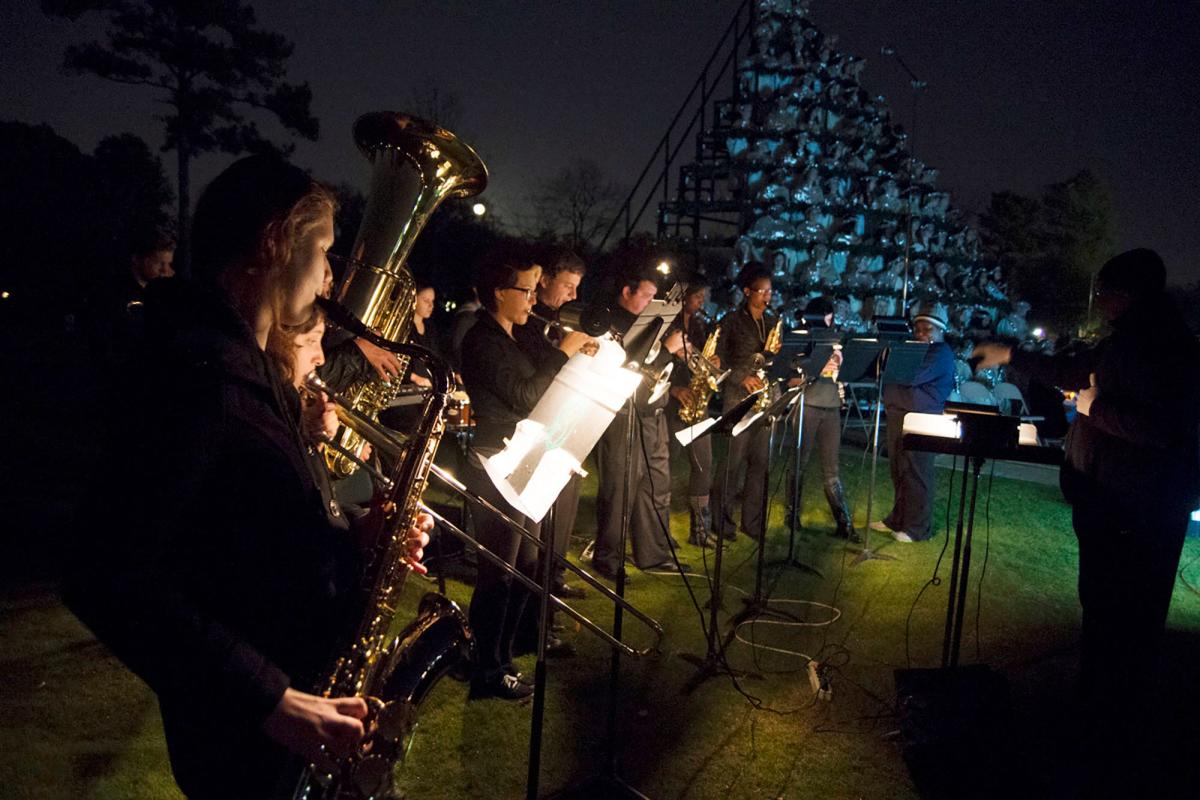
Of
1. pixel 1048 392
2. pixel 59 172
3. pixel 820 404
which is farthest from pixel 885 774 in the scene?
pixel 59 172

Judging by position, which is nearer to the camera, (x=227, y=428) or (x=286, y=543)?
(x=227, y=428)

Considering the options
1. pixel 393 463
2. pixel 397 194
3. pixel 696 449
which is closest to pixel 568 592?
pixel 696 449

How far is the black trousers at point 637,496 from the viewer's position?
234 inches

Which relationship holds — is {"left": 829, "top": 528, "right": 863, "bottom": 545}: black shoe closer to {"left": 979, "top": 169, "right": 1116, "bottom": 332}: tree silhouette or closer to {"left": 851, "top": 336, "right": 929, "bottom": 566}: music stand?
{"left": 851, "top": 336, "right": 929, "bottom": 566}: music stand

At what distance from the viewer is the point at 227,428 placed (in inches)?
54.3

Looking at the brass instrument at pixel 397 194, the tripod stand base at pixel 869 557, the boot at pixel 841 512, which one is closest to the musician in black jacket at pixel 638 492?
the tripod stand base at pixel 869 557

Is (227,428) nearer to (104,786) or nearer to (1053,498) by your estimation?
Answer: (104,786)

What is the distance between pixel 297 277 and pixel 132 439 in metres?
0.51

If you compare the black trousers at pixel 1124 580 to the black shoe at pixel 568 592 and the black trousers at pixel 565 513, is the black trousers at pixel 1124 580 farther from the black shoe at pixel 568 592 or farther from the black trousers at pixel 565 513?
the black shoe at pixel 568 592

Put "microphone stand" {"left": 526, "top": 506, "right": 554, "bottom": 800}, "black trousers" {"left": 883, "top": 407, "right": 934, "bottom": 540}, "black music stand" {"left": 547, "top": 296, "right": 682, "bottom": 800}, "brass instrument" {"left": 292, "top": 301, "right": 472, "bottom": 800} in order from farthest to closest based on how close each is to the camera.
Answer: "black trousers" {"left": 883, "top": 407, "right": 934, "bottom": 540}
"black music stand" {"left": 547, "top": 296, "right": 682, "bottom": 800}
"microphone stand" {"left": 526, "top": 506, "right": 554, "bottom": 800}
"brass instrument" {"left": 292, "top": 301, "right": 472, "bottom": 800}

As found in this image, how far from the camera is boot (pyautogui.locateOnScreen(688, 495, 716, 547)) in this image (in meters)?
7.15

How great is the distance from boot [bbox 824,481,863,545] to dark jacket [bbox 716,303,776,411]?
144 centimetres

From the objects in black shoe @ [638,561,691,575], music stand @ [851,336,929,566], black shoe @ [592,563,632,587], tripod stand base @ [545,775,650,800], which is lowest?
black shoe @ [638,561,691,575]

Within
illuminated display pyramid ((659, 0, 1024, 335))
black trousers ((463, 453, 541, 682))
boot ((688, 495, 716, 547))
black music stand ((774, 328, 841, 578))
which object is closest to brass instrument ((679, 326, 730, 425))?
black music stand ((774, 328, 841, 578))
